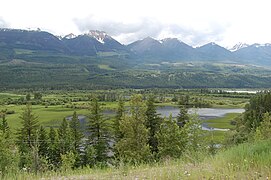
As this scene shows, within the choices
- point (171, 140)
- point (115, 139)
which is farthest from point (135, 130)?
point (115, 139)

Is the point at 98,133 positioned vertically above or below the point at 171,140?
below

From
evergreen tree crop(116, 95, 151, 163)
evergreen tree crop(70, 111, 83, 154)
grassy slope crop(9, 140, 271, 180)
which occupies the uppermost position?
grassy slope crop(9, 140, 271, 180)

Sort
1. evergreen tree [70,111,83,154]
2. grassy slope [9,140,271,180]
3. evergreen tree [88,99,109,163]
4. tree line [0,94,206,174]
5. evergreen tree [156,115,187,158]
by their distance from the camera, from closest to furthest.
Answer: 1. grassy slope [9,140,271,180]
2. evergreen tree [156,115,187,158]
3. tree line [0,94,206,174]
4. evergreen tree [88,99,109,163]
5. evergreen tree [70,111,83,154]

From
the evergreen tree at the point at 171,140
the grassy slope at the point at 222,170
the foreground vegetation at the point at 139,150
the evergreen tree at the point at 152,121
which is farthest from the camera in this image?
the evergreen tree at the point at 152,121

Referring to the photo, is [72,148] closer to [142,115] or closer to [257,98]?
[142,115]

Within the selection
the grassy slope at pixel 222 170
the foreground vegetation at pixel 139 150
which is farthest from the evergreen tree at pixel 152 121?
the grassy slope at pixel 222 170

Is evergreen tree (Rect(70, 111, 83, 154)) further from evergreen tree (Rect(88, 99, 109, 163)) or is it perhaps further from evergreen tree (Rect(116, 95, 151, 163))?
evergreen tree (Rect(116, 95, 151, 163))

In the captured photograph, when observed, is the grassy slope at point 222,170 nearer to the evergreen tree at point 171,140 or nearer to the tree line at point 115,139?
the tree line at point 115,139

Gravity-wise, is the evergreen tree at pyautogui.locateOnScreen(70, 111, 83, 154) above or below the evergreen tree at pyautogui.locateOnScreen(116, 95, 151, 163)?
below

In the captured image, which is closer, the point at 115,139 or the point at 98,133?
the point at 115,139

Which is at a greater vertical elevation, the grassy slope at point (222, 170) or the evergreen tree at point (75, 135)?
the grassy slope at point (222, 170)

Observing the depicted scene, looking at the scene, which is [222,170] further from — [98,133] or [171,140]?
[98,133]

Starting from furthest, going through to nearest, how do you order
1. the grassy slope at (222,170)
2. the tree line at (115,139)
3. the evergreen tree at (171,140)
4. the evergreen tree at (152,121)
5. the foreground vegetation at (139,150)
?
the evergreen tree at (152,121) → the tree line at (115,139) → the evergreen tree at (171,140) → the foreground vegetation at (139,150) → the grassy slope at (222,170)

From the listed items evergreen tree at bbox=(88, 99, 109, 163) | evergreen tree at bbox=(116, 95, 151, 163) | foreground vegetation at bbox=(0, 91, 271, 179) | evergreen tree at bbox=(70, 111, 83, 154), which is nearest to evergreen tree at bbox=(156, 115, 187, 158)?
foreground vegetation at bbox=(0, 91, 271, 179)
